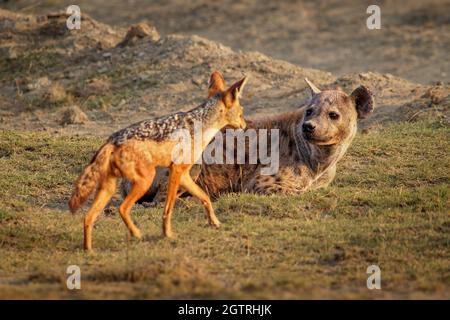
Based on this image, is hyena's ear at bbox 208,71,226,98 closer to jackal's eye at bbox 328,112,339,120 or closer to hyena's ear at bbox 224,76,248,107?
hyena's ear at bbox 224,76,248,107

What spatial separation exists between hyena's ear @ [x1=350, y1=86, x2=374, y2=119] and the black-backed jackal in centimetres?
173

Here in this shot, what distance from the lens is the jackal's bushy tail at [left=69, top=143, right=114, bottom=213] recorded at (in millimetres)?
6824

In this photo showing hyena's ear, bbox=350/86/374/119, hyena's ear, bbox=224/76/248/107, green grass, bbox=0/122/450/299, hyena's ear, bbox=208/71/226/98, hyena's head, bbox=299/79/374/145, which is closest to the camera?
green grass, bbox=0/122/450/299

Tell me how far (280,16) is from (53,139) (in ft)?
39.5

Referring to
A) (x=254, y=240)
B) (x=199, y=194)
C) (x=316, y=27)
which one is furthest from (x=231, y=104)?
(x=316, y=27)

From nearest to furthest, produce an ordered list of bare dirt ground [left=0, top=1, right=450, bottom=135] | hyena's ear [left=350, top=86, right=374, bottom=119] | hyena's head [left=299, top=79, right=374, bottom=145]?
hyena's head [left=299, top=79, right=374, bottom=145] < hyena's ear [left=350, top=86, right=374, bottom=119] < bare dirt ground [left=0, top=1, right=450, bottom=135]

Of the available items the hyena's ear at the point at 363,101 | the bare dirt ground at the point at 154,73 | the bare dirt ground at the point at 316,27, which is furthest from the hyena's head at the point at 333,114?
the bare dirt ground at the point at 316,27

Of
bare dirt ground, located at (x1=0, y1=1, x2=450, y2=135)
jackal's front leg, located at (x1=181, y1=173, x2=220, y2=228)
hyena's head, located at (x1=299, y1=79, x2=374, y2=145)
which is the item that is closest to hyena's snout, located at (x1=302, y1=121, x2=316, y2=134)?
hyena's head, located at (x1=299, y1=79, x2=374, y2=145)

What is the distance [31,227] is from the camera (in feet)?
25.0

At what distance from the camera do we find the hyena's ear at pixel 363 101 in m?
8.89

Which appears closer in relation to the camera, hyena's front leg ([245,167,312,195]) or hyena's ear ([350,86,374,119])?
hyena's front leg ([245,167,312,195])

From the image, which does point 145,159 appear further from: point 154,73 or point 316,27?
point 316,27
